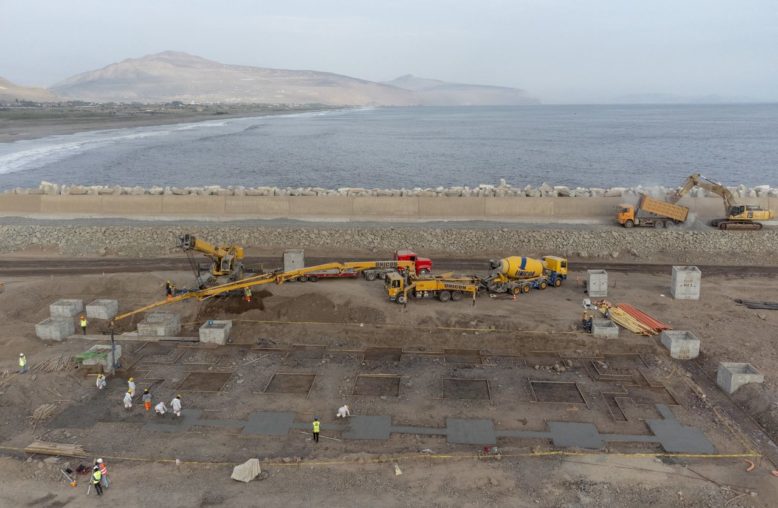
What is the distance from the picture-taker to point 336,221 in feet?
145

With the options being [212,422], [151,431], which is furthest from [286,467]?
[151,431]

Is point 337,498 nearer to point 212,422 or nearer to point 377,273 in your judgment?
point 212,422

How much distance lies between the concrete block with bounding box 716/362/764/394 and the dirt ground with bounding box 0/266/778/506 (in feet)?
1.40

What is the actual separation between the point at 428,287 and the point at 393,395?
27.4 ft

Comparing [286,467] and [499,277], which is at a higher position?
[499,277]

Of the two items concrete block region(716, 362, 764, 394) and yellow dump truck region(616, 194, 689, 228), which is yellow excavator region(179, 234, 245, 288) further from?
yellow dump truck region(616, 194, 689, 228)

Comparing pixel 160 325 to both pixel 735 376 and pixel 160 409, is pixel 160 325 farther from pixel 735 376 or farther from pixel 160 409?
pixel 735 376

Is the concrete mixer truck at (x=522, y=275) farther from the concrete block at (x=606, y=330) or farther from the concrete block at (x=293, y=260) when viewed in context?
the concrete block at (x=293, y=260)

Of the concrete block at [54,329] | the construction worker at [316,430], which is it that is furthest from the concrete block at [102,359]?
the construction worker at [316,430]

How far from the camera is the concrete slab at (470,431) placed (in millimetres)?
18359

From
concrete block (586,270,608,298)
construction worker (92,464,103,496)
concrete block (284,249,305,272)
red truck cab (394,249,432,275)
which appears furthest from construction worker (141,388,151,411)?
concrete block (586,270,608,298)

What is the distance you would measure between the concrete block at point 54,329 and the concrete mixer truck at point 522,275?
795 inches

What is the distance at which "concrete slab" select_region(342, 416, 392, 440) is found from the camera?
1869cm

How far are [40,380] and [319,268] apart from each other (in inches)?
543
